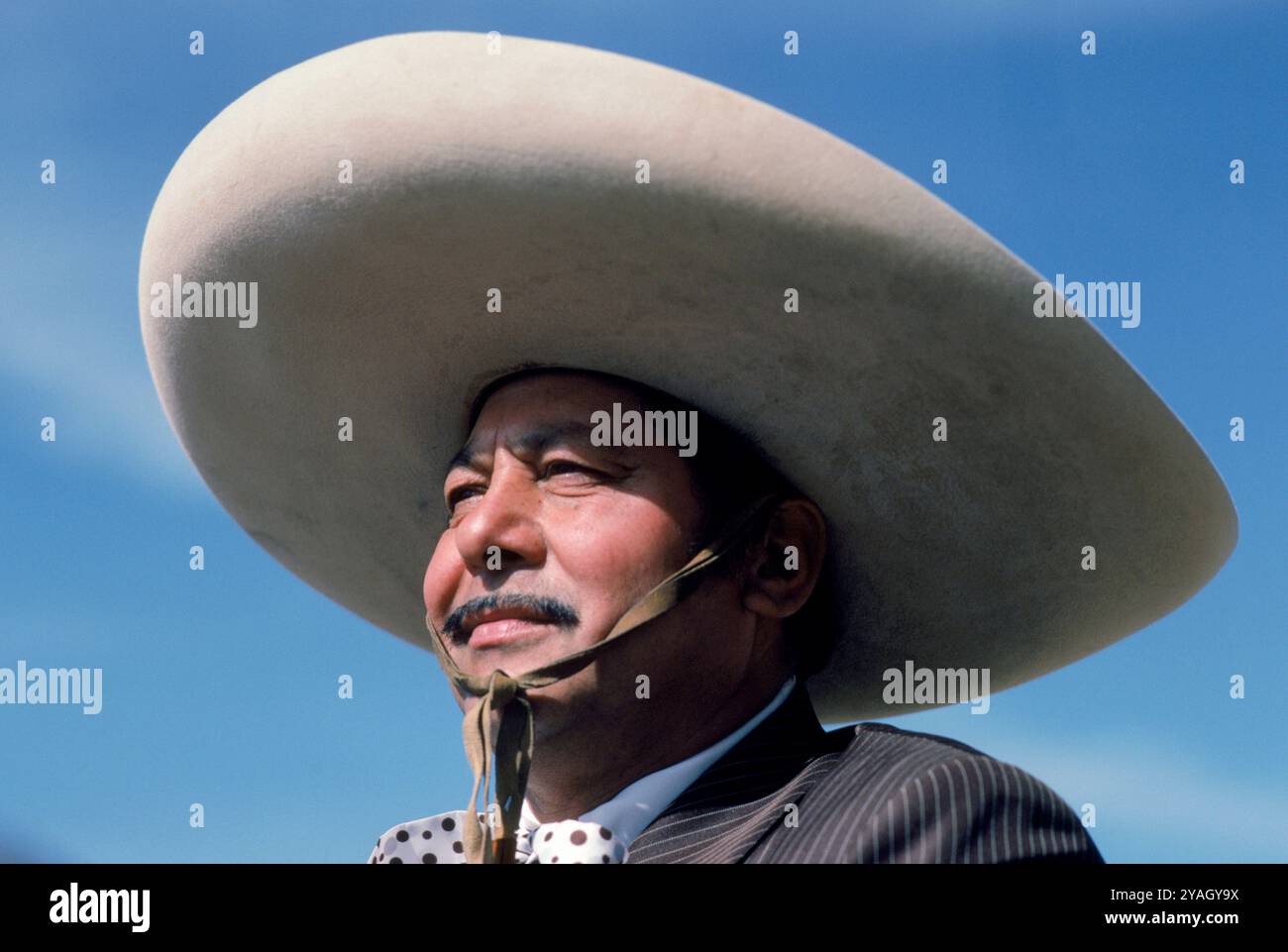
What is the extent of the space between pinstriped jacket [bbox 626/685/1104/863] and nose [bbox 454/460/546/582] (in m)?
0.68

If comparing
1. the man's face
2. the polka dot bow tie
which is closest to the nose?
the man's face

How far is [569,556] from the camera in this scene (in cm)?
418

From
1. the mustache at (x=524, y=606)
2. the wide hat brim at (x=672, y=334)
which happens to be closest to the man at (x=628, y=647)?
the mustache at (x=524, y=606)

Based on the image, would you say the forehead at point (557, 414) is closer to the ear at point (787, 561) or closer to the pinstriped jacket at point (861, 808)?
the ear at point (787, 561)

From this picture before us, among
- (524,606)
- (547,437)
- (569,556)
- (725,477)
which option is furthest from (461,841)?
(725,477)

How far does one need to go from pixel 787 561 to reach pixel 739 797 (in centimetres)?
71

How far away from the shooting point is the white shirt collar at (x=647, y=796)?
4188 millimetres

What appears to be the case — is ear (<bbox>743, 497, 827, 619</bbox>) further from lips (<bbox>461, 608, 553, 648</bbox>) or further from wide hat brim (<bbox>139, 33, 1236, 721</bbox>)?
lips (<bbox>461, 608, 553, 648</bbox>)

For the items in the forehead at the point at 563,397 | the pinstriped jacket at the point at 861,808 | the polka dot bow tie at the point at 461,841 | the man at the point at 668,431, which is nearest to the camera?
the pinstriped jacket at the point at 861,808

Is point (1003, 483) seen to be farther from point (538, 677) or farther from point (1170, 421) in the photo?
point (538, 677)

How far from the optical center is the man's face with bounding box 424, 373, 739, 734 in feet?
13.6

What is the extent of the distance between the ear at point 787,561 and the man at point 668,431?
0.03ft

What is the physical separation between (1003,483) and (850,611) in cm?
70
